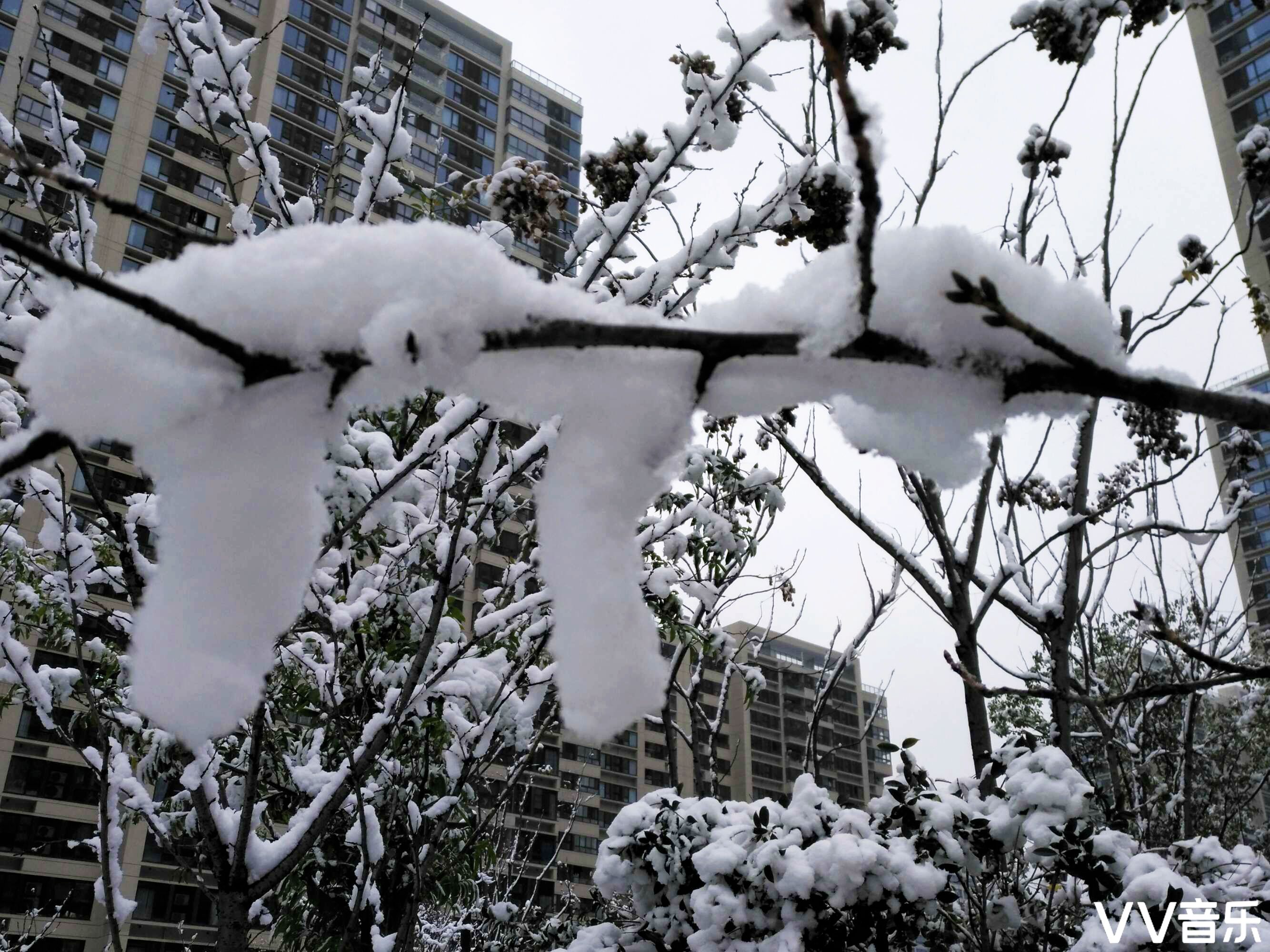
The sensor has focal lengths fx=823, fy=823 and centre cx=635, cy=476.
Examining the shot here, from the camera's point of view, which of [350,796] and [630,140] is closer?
[630,140]

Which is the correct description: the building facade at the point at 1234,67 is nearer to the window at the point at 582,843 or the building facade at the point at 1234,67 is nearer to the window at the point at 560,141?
the window at the point at 560,141

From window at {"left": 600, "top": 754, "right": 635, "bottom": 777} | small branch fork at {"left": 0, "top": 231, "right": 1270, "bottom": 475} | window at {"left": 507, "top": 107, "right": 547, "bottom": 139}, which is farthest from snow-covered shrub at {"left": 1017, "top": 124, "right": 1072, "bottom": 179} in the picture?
window at {"left": 507, "top": 107, "right": 547, "bottom": 139}

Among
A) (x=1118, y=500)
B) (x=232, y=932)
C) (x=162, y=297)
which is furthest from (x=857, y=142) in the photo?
(x=1118, y=500)

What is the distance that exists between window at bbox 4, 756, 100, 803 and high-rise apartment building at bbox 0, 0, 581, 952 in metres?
0.05

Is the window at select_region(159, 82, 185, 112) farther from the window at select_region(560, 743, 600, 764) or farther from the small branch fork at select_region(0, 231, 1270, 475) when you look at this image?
the small branch fork at select_region(0, 231, 1270, 475)

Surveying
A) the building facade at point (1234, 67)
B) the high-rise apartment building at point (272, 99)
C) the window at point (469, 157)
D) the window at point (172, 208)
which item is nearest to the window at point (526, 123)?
the high-rise apartment building at point (272, 99)

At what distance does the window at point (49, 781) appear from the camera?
23.8 metres

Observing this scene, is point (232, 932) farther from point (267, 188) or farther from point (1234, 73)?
point (1234, 73)

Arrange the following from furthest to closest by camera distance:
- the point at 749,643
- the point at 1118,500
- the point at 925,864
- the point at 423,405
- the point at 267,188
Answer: the point at 749,643
the point at 1118,500
the point at 423,405
the point at 267,188
the point at 925,864

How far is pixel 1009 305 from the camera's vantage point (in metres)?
0.76

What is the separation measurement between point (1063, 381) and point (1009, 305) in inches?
3.4

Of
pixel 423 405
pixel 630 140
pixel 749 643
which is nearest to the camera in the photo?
pixel 630 140

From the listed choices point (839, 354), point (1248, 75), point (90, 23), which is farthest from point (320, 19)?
point (839, 354)

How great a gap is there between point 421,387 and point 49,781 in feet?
100
